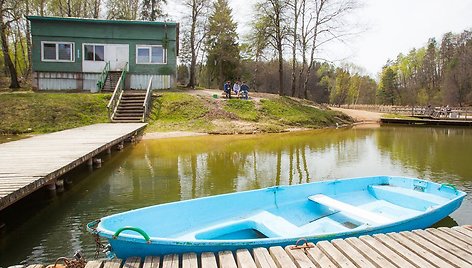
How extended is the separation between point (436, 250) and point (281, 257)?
6.37 ft

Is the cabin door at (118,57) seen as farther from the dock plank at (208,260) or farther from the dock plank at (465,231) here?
the dock plank at (465,231)

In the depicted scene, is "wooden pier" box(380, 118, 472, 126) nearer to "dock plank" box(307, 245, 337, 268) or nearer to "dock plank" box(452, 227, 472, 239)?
"dock plank" box(452, 227, 472, 239)

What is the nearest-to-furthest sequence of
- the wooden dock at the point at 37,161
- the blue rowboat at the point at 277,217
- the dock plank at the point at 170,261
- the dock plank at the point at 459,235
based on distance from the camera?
the dock plank at the point at 170,261
the blue rowboat at the point at 277,217
the dock plank at the point at 459,235
the wooden dock at the point at 37,161

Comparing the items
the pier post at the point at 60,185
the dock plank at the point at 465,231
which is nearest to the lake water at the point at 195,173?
the pier post at the point at 60,185

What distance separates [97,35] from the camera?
86.3 ft

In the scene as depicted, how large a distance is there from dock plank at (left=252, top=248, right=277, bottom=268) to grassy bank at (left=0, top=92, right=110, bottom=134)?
1846 cm

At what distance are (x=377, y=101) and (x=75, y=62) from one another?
204 ft

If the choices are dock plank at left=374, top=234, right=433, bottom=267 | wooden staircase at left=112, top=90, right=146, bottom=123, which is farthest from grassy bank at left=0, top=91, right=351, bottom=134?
dock plank at left=374, top=234, right=433, bottom=267

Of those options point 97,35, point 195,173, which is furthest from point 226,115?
point 195,173

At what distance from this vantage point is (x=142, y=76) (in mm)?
26984

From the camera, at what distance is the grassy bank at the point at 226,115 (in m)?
22.7

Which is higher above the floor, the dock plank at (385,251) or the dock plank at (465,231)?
the dock plank at (385,251)

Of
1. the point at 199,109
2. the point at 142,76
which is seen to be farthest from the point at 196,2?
the point at 199,109

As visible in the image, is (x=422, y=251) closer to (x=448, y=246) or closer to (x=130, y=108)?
(x=448, y=246)
